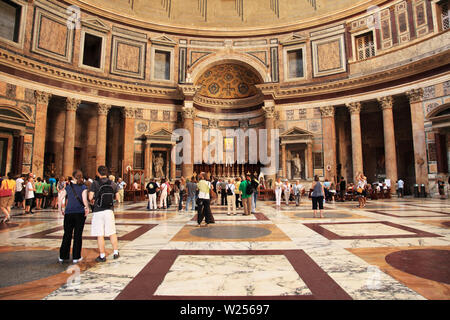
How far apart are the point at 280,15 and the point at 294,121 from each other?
10461 millimetres

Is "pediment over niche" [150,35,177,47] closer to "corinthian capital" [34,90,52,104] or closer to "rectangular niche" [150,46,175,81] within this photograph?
"rectangular niche" [150,46,175,81]

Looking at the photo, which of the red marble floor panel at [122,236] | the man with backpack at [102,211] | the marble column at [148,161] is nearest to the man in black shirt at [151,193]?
the red marble floor panel at [122,236]

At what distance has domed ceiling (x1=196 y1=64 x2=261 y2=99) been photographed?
25.2m

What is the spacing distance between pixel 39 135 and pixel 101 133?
165 inches

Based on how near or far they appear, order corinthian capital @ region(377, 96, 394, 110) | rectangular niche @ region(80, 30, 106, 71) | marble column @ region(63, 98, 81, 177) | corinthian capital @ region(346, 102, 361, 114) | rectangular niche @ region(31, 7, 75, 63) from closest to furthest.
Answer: rectangular niche @ region(31, 7, 75, 63) → marble column @ region(63, 98, 81, 177) → corinthian capital @ region(377, 96, 394, 110) → rectangular niche @ region(80, 30, 106, 71) → corinthian capital @ region(346, 102, 361, 114)

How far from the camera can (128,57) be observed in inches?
886

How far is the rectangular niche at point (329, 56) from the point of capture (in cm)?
2217

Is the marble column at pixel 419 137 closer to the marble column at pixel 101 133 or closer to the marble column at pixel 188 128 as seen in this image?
the marble column at pixel 188 128

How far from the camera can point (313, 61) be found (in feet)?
75.6

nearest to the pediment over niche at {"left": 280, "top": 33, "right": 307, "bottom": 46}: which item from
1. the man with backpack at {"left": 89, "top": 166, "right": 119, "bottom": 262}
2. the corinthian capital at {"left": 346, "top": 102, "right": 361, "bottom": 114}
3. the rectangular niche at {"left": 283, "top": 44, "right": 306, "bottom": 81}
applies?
the rectangular niche at {"left": 283, "top": 44, "right": 306, "bottom": 81}

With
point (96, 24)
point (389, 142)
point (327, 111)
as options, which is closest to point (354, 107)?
point (327, 111)

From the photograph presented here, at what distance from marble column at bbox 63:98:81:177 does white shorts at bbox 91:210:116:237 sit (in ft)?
55.2
